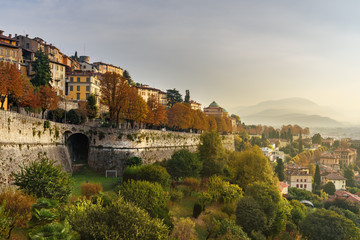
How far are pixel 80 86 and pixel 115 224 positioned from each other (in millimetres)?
61196

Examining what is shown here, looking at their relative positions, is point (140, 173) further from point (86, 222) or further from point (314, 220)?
point (314, 220)

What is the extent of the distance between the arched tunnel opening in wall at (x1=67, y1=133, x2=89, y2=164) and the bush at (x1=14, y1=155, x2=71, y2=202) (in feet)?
71.8

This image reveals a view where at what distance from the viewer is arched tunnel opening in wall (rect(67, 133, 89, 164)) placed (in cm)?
4091

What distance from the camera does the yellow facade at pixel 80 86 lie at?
226 feet

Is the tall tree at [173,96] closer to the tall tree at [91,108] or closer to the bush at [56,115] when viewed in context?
the tall tree at [91,108]

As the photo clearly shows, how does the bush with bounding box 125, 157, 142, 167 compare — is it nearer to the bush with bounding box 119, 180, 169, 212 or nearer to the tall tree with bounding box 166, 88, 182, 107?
the bush with bounding box 119, 180, 169, 212

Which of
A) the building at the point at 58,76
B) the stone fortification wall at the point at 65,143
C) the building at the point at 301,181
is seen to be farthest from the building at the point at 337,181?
the building at the point at 58,76

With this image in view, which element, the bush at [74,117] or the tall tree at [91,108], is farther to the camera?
the tall tree at [91,108]

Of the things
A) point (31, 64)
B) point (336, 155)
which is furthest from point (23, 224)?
point (336, 155)

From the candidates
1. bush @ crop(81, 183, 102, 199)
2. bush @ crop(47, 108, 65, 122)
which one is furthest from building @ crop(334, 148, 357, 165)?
bush @ crop(81, 183, 102, 199)

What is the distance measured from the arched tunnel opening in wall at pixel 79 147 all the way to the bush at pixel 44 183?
2190cm

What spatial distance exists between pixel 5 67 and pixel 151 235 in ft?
113

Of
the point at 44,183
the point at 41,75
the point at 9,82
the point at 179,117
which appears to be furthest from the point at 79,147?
the point at 179,117

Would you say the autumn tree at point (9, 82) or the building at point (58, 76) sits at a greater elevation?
the building at point (58, 76)
